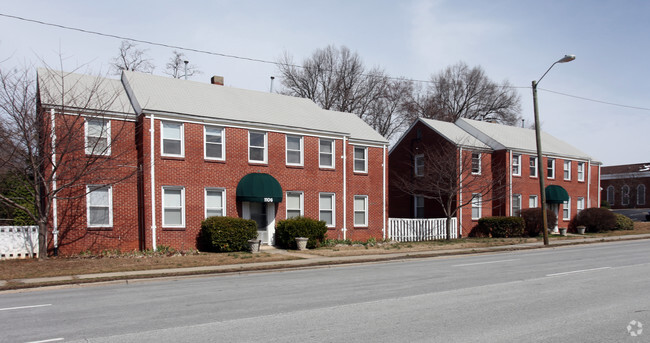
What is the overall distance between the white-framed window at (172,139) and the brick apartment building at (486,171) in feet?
51.6

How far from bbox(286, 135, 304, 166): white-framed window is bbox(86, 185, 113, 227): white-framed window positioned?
26.7 ft

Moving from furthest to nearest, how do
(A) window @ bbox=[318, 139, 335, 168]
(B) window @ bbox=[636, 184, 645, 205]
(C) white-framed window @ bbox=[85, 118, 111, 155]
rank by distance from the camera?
(B) window @ bbox=[636, 184, 645, 205], (A) window @ bbox=[318, 139, 335, 168], (C) white-framed window @ bbox=[85, 118, 111, 155]

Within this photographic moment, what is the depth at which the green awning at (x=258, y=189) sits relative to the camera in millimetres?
22016

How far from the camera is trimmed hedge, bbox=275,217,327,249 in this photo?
73.8ft

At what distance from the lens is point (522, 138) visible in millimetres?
37625

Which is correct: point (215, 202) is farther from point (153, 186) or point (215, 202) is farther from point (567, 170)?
point (567, 170)

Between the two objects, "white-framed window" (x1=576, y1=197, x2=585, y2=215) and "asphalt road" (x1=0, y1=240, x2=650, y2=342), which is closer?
→ "asphalt road" (x1=0, y1=240, x2=650, y2=342)

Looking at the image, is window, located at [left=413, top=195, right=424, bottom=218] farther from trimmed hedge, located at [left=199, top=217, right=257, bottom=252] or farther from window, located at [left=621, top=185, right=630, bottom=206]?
window, located at [left=621, top=185, right=630, bottom=206]

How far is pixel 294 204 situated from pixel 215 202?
13.4 ft

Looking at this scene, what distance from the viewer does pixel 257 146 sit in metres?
23.2

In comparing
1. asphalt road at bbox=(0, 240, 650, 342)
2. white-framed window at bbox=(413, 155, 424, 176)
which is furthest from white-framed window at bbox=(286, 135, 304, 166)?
white-framed window at bbox=(413, 155, 424, 176)

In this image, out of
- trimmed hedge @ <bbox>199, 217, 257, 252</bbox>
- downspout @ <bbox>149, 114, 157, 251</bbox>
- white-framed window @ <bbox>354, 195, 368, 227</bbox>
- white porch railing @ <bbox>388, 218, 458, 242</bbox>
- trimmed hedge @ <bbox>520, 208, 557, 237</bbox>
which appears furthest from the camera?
trimmed hedge @ <bbox>520, 208, 557, 237</bbox>

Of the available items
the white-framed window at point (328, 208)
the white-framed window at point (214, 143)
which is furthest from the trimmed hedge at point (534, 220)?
the white-framed window at point (214, 143)

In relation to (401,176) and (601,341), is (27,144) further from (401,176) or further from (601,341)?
(401,176)
